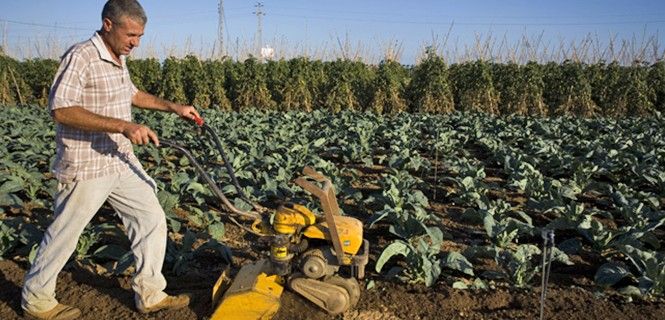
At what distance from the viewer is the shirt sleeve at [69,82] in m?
3.17

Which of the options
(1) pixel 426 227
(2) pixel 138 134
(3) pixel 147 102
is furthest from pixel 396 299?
(3) pixel 147 102

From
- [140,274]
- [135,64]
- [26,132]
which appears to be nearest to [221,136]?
[26,132]

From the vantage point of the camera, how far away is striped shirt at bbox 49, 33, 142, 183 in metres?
3.21

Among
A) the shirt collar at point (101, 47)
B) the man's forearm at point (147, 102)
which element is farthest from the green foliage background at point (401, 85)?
the shirt collar at point (101, 47)

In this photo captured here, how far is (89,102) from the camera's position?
11.1 feet

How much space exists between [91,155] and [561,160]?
6.83 metres

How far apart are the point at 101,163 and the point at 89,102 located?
1.29 feet

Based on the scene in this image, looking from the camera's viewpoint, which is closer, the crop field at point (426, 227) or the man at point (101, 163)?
the man at point (101, 163)

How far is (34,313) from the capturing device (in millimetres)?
3643

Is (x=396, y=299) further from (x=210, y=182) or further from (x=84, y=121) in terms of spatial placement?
(x=84, y=121)

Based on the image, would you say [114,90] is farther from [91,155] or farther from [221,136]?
[221,136]

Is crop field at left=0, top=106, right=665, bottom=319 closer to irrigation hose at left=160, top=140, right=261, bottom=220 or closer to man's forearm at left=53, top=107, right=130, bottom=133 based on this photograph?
irrigation hose at left=160, top=140, right=261, bottom=220

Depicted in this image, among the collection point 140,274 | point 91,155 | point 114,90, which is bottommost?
point 140,274

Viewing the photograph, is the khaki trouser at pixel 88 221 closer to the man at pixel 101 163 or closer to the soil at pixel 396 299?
the man at pixel 101 163
